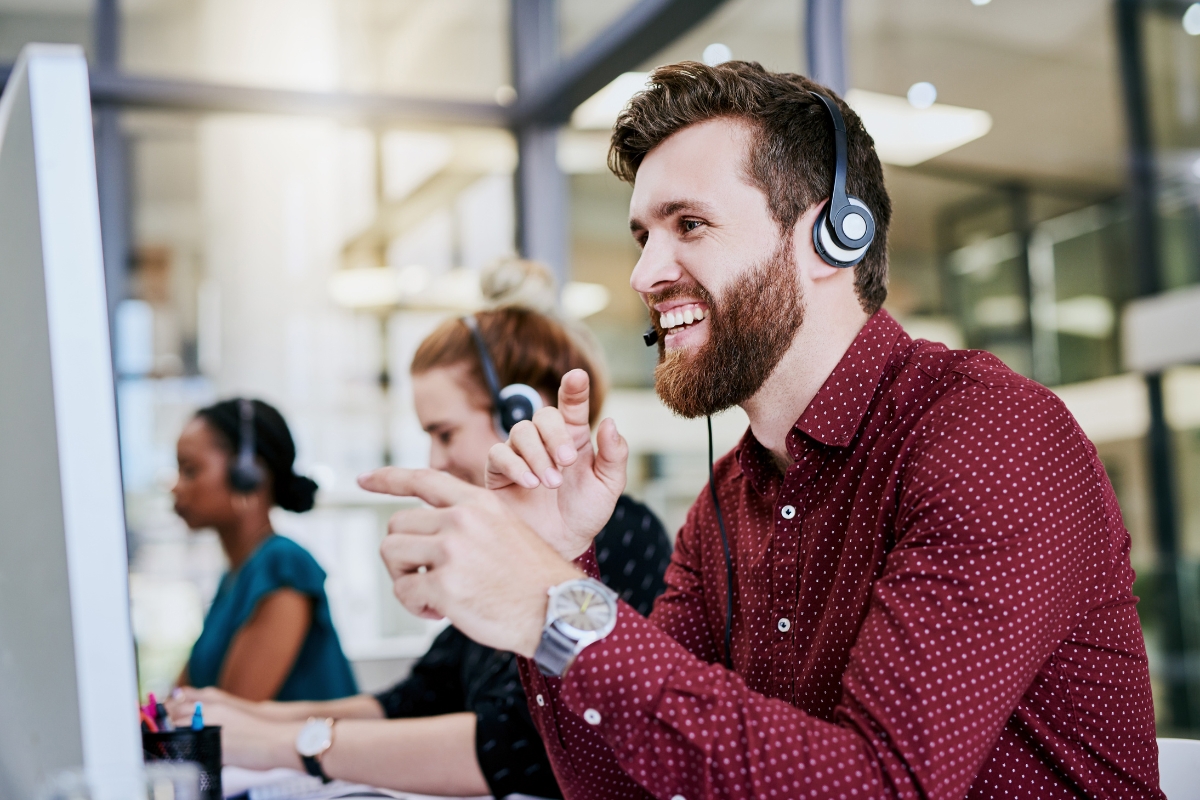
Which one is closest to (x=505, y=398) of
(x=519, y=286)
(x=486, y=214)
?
(x=519, y=286)

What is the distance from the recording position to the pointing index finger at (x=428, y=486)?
0.79 m

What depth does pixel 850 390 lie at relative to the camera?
1114 millimetres

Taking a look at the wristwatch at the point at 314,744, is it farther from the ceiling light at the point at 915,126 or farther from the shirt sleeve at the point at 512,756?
the ceiling light at the point at 915,126

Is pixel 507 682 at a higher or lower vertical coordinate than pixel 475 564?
lower

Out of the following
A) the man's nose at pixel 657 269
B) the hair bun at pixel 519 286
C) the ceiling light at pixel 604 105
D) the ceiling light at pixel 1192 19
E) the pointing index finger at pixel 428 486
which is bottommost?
the pointing index finger at pixel 428 486

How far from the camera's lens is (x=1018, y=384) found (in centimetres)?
97

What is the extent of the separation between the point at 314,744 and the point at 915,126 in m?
1.97

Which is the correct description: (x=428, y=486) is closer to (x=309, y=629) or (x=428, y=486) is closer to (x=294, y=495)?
(x=309, y=629)

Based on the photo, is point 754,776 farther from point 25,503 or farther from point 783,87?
point 783,87

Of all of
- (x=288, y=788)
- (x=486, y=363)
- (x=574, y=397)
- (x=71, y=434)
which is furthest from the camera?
(x=486, y=363)

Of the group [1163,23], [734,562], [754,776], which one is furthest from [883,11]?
[754,776]

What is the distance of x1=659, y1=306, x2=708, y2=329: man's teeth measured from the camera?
122 centimetres

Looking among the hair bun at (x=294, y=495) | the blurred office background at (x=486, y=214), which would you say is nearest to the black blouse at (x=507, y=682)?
the hair bun at (x=294, y=495)

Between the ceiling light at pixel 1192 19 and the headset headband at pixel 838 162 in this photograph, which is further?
the ceiling light at pixel 1192 19
